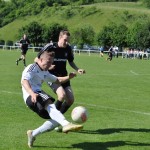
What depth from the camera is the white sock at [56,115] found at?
7.75 m

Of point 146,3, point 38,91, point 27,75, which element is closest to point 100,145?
point 38,91

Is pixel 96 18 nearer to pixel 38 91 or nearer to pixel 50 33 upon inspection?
pixel 50 33

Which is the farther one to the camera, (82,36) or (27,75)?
(82,36)

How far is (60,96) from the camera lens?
9609 mm

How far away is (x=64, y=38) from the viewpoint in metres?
10.0

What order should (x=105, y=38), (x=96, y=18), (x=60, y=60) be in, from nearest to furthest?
(x=60, y=60), (x=105, y=38), (x=96, y=18)

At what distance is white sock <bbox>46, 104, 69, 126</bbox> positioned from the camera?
7.75m

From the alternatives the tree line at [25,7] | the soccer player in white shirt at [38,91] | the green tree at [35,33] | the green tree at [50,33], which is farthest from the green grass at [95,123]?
the tree line at [25,7]

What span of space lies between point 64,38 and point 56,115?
8.62ft

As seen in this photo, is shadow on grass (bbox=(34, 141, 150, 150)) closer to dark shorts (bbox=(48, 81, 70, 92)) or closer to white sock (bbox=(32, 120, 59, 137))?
→ white sock (bbox=(32, 120, 59, 137))

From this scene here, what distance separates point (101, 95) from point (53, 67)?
6.85m

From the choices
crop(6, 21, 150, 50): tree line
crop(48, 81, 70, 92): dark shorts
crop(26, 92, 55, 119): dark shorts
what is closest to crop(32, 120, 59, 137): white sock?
crop(26, 92, 55, 119): dark shorts

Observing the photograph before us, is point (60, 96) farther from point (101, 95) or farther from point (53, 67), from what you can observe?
point (101, 95)

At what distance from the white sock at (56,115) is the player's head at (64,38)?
2321 millimetres
